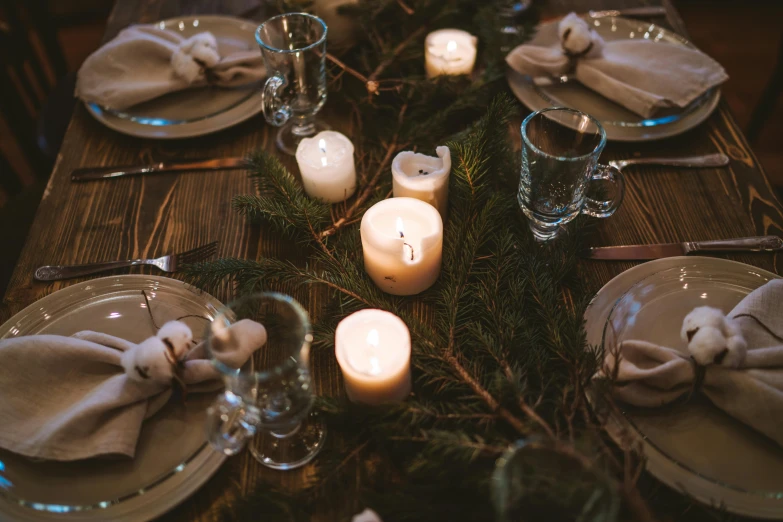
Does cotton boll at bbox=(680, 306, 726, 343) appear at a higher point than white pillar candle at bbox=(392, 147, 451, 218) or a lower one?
lower

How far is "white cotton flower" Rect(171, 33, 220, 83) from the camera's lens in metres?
1.11

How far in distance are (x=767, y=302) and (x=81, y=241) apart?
3.28 feet

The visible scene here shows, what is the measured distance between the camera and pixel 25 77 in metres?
1.52

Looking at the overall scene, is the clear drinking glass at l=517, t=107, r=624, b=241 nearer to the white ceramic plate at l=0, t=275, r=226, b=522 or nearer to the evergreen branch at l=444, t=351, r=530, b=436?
the evergreen branch at l=444, t=351, r=530, b=436

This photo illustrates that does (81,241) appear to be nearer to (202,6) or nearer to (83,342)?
Result: (83,342)

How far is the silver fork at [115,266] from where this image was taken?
0.89 metres

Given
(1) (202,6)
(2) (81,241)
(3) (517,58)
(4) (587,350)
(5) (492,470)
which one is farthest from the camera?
(1) (202,6)

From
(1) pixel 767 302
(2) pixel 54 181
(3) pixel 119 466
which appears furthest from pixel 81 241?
(1) pixel 767 302

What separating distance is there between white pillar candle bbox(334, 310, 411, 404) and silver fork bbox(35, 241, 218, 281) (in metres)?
0.33

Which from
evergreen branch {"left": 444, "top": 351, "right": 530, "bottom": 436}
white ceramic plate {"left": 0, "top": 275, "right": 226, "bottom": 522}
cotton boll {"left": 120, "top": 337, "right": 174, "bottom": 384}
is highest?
cotton boll {"left": 120, "top": 337, "right": 174, "bottom": 384}

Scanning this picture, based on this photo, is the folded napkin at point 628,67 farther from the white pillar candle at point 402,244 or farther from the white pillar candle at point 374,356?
the white pillar candle at point 374,356

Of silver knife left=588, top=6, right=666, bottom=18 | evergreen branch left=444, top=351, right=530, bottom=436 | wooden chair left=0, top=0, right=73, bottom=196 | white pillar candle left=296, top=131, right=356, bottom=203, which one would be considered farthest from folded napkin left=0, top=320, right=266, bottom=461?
silver knife left=588, top=6, right=666, bottom=18

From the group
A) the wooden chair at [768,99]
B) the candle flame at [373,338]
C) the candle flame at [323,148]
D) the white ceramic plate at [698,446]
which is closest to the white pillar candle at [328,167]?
the candle flame at [323,148]

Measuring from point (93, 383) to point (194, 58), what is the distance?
670 millimetres
